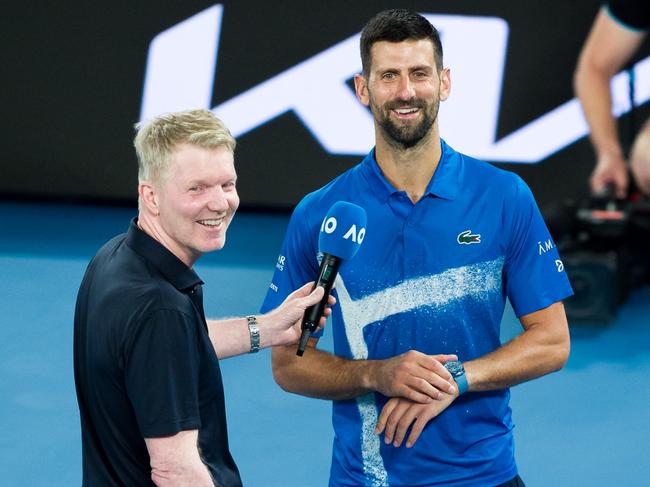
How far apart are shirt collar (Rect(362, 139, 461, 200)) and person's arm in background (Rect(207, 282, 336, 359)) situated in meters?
0.36

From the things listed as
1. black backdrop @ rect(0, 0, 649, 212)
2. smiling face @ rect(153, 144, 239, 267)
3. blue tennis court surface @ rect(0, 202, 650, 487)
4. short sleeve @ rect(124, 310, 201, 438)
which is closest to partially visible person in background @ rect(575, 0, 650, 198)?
blue tennis court surface @ rect(0, 202, 650, 487)

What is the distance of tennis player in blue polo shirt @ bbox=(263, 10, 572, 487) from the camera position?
120 inches

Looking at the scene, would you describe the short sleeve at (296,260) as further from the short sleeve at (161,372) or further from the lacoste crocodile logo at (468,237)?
the short sleeve at (161,372)

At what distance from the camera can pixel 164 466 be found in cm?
242

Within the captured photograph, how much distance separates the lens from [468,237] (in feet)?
10.2

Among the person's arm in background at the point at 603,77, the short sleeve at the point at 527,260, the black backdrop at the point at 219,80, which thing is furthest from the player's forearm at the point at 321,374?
the black backdrop at the point at 219,80

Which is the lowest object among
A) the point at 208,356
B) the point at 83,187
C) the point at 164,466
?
the point at 164,466

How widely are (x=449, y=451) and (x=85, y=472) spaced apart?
3.28 feet

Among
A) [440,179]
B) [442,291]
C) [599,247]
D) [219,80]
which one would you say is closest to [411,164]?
[440,179]

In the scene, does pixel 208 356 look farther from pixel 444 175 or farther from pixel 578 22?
pixel 578 22

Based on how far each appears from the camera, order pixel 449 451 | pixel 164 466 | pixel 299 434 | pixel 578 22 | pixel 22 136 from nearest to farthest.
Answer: pixel 164 466
pixel 449 451
pixel 299 434
pixel 578 22
pixel 22 136

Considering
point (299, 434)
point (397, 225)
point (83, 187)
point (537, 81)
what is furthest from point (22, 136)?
point (397, 225)

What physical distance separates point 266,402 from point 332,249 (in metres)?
3.21

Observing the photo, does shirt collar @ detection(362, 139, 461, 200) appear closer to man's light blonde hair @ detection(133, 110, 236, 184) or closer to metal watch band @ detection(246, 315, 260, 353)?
metal watch band @ detection(246, 315, 260, 353)
